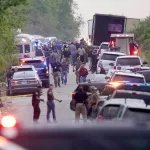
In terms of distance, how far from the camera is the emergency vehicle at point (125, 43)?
5053 centimetres

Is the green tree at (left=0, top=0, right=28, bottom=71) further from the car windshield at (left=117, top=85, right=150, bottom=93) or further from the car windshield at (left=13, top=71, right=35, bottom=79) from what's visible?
the car windshield at (left=117, top=85, right=150, bottom=93)

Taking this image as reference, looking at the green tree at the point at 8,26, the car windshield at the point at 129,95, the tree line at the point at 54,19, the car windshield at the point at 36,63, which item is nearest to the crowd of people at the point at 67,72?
the car windshield at the point at 36,63

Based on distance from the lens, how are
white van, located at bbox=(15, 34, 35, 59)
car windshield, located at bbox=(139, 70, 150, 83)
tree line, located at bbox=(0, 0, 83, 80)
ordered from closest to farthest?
car windshield, located at bbox=(139, 70, 150, 83) → white van, located at bbox=(15, 34, 35, 59) → tree line, located at bbox=(0, 0, 83, 80)

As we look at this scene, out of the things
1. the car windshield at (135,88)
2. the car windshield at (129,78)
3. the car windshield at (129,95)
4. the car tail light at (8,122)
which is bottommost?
the car windshield at (129,78)

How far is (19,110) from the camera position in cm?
2666

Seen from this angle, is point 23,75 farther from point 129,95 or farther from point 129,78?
point 129,95

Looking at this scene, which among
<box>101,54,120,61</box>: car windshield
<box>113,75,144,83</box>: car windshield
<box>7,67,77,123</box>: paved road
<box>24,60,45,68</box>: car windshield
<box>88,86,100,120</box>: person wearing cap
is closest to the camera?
<box>88,86,100,120</box>: person wearing cap

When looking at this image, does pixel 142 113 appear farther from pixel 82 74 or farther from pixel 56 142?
pixel 82 74

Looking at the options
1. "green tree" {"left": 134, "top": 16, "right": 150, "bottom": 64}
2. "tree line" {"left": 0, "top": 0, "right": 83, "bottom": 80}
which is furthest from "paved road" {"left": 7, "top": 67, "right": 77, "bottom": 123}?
"tree line" {"left": 0, "top": 0, "right": 83, "bottom": 80}

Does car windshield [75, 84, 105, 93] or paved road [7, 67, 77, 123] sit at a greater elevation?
car windshield [75, 84, 105, 93]

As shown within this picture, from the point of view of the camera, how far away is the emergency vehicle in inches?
1989

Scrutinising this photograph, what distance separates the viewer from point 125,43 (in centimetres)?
5212

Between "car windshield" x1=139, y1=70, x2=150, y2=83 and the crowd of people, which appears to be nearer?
the crowd of people

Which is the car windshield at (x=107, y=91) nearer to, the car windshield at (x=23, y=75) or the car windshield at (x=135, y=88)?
the car windshield at (x=135, y=88)
